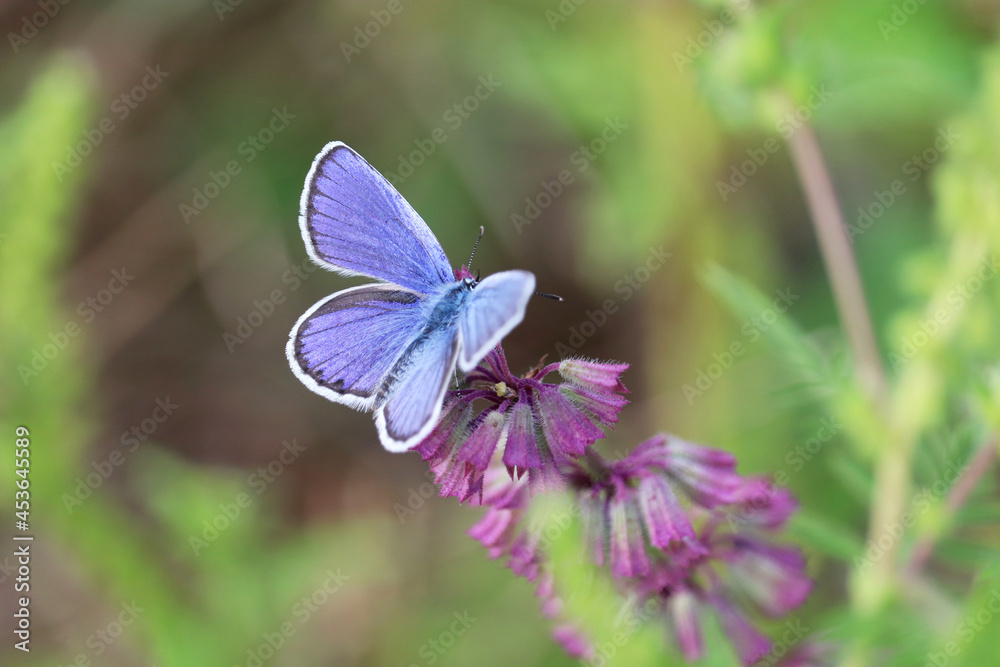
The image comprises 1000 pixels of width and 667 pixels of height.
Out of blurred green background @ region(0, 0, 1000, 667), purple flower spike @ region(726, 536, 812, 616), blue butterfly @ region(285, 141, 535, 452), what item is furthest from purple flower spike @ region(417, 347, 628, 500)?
blurred green background @ region(0, 0, 1000, 667)

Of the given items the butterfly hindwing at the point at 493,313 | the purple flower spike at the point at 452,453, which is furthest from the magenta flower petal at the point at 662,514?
the butterfly hindwing at the point at 493,313

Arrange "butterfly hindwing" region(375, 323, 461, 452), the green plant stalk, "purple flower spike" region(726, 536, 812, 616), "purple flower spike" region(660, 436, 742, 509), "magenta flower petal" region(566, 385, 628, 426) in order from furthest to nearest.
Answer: the green plant stalk → "purple flower spike" region(726, 536, 812, 616) → "purple flower spike" region(660, 436, 742, 509) → "magenta flower petal" region(566, 385, 628, 426) → "butterfly hindwing" region(375, 323, 461, 452)

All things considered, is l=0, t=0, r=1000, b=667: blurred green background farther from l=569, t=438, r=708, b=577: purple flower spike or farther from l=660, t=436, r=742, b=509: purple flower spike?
l=569, t=438, r=708, b=577: purple flower spike

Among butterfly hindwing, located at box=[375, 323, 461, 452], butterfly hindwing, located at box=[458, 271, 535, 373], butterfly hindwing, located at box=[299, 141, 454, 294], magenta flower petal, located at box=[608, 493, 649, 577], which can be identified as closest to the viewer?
butterfly hindwing, located at box=[458, 271, 535, 373]

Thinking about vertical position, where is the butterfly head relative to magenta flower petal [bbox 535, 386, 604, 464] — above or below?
above

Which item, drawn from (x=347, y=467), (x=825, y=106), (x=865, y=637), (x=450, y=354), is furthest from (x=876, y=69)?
(x=347, y=467)

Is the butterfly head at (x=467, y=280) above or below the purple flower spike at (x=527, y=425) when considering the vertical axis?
above

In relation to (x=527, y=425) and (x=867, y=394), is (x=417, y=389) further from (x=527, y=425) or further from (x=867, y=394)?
(x=867, y=394)

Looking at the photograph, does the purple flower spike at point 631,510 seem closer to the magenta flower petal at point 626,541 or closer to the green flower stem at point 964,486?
the magenta flower petal at point 626,541
